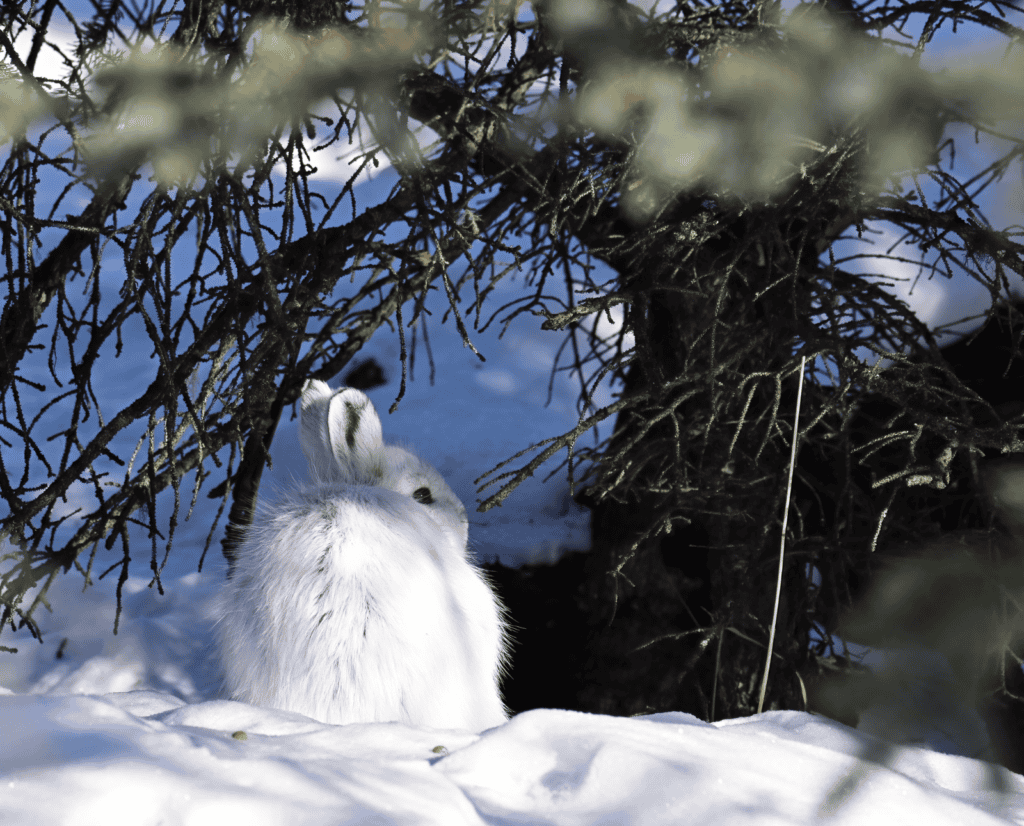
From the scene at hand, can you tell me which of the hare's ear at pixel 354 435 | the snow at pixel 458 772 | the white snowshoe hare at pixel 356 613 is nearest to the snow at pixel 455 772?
the snow at pixel 458 772

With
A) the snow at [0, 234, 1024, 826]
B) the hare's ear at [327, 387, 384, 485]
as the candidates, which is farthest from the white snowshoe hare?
the snow at [0, 234, 1024, 826]

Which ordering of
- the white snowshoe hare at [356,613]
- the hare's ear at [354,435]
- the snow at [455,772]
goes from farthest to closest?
the hare's ear at [354,435], the white snowshoe hare at [356,613], the snow at [455,772]

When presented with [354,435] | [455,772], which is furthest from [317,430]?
[455,772]

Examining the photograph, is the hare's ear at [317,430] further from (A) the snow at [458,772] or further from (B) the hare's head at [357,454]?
(A) the snow at [458,772]

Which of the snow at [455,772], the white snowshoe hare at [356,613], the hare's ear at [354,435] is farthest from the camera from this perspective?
the hare's ear at [354,435]

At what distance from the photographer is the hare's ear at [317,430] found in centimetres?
241

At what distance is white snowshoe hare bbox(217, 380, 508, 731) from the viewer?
1953 millimetres

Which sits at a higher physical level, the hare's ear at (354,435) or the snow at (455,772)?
the hare's ear at (354,435)

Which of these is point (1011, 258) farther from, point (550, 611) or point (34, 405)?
point (34, 405)

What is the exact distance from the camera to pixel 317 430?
7.97 ft

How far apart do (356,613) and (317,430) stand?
27.0 inches

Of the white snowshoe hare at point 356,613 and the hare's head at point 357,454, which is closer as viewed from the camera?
the white snowshoe hare at point 356,613

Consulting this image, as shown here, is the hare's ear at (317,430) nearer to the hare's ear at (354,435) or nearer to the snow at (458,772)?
the hare's ear at (354,435)

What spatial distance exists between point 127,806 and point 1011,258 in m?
2.39
